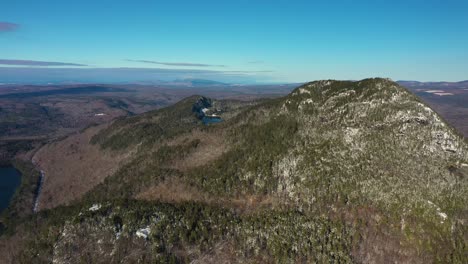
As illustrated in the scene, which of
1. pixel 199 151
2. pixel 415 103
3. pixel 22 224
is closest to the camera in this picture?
pixel 415 103

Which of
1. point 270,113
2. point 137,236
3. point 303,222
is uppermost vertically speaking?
point 270,113

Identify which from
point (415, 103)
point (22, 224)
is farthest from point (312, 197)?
point (22, 224)

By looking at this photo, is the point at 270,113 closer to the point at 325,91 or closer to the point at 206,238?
the point at 325,91

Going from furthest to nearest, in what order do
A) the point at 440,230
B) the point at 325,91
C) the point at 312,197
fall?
the point at 325,91, the point at 312,197, the point at 440,230

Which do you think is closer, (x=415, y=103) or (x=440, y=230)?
(x=440, y=230)

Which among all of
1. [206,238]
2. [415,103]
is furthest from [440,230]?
[206,238]

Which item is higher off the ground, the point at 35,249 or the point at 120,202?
the point at 120,202
